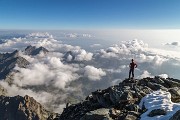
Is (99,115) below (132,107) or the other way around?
below

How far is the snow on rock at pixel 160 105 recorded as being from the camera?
1072 inches

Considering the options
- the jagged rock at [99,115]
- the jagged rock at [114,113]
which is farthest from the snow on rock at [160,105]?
the jagged rock at [99,115]

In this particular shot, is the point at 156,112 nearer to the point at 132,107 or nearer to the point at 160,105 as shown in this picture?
the point at 160,105

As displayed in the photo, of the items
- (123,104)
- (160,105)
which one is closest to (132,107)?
(123,104)

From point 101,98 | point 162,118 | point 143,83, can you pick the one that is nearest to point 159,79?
point 143,83

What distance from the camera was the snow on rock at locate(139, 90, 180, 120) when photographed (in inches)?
1072

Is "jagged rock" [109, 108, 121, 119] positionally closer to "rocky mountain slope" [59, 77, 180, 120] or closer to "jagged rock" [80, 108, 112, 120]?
"rocky mountain slope" [59, 77, 180, 120]

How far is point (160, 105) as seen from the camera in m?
30.6

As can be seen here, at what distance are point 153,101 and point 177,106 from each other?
4397 mm

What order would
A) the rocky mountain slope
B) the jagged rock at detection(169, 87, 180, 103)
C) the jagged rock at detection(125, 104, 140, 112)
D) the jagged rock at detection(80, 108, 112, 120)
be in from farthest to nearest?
the jagged rock at detection(169, 87, 180, 103), the jagged rock at detection(125, 104, 140, 112), the rocky mountain slope, the jagged rock at detection(80, 108, 112, 120)

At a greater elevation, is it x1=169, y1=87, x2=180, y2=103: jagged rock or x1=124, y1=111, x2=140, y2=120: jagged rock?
x1=169, y1=87, x2=180, y2=103: jagged rock

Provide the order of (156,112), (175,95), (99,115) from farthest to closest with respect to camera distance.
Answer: (175,95), (99,115), (156,112)

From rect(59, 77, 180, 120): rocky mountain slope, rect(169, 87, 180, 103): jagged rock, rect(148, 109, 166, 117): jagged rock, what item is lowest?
rect(59, 77, 180, 120): rocky mountain slope

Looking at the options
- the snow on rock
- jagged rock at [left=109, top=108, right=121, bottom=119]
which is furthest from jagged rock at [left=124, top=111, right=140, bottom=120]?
jagged rock at [left=109, top=108, right=121, bottom=119]
